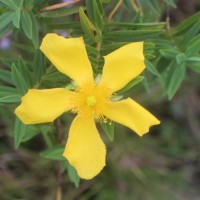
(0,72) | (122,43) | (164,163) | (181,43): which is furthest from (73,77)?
(164,163)

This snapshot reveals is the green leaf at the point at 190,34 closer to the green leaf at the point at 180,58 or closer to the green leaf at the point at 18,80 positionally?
the green leaf at the point at 180,58

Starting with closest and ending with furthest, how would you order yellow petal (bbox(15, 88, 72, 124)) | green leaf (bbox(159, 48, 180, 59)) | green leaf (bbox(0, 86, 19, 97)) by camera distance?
yellow petal (bbox(15, 88, 72, 124)), green leaf (bbox(0, 86, 19, 97)), green leaf (bbox(159, 48, 180, 59))

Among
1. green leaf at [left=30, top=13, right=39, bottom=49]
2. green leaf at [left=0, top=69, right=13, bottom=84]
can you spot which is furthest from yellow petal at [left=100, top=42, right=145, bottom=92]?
green leaf at [left=0, top=69, right=13, bottom=84]

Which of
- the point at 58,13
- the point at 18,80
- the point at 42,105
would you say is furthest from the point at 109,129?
the point at 58,13

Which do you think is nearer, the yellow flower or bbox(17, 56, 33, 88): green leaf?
the yellow flower

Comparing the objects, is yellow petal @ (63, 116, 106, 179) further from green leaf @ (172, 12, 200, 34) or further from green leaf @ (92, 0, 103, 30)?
green leaf @ (172, 12, 200, 34)

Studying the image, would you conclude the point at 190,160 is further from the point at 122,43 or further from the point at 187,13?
the point at 122,43
